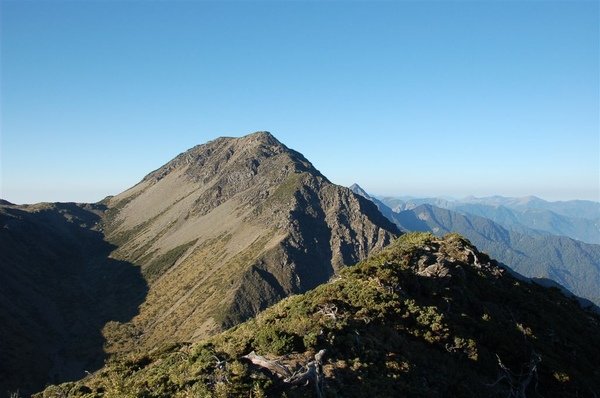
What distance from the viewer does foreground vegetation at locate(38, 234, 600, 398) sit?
20.6 metres

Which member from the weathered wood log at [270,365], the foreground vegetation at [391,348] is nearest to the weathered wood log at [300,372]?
the weathered wood log at [270,365]

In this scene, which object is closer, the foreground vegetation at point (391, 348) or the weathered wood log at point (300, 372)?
the weathered wood log at point (300, 372)

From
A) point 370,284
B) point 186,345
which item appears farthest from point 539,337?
point 186,345

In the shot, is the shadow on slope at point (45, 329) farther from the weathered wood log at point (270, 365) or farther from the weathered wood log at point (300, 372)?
the weathered wood log at point (300, 372)

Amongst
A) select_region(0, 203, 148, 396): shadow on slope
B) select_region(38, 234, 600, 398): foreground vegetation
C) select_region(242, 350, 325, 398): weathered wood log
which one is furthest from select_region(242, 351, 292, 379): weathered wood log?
select_region(0, 203, 148, 396): shadow on slope

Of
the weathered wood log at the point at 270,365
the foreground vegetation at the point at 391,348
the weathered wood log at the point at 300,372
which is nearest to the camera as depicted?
the weathered wood log at the point at 300,372

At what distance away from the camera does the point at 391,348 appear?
971 inches

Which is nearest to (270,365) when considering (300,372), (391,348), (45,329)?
(300,372)

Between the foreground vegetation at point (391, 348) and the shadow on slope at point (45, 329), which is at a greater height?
the foreground vegetation at point (391, 348)

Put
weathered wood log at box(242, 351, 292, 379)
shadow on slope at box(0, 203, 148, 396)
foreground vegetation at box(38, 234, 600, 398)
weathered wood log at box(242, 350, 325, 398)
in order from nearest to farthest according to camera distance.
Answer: weathered wood log at box(242, 350, 325, 398)
weathered wood log at box(242, 351, 292, 379)
foreground vegetation at box(38, 234, 600, 398)
shadow on slope at box(0, 203, 148, 396)

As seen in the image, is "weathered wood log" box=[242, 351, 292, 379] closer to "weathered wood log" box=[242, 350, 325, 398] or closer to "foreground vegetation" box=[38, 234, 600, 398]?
"weathered wood log" box=[242, 350, 325, 398]

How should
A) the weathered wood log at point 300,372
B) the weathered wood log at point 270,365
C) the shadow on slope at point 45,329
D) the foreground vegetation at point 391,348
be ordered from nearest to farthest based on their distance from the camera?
the weathered wood log at point 300,372
the weathered wood log at point 270,365
the foreground vegetation at point 391,348
the shadow on slope at point 45,329

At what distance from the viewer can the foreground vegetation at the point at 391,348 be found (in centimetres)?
2061

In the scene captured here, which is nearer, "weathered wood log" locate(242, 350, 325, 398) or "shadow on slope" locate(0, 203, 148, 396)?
"weathered wood log" locate(242, 350, 325, 398)
